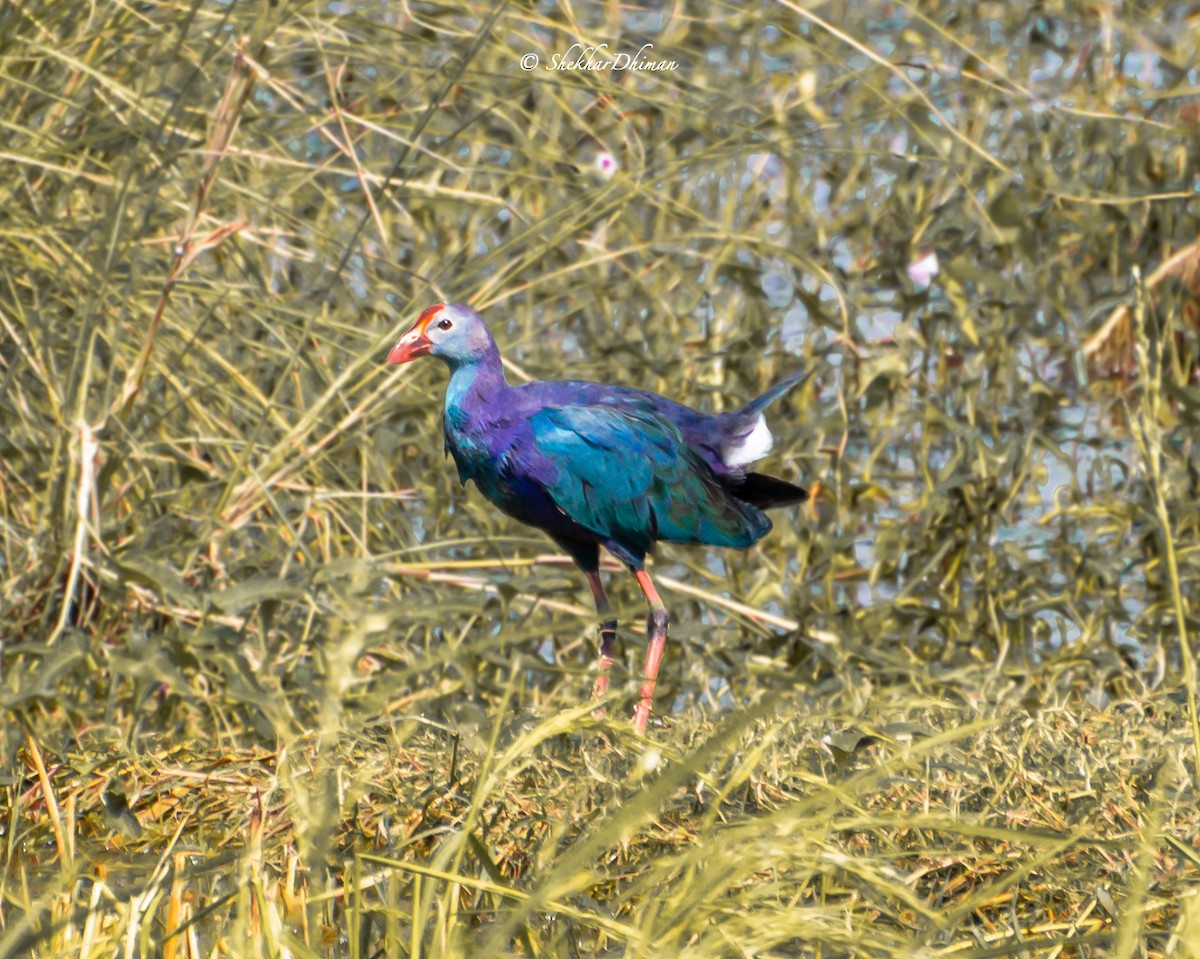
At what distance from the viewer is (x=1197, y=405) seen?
3.82 meters

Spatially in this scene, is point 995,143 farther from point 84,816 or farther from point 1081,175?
point 84,816

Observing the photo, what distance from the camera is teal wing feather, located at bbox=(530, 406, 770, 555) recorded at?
281 centimetres

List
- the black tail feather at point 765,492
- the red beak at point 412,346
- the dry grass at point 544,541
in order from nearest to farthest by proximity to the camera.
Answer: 1. the dry grass at point 544,541
2. the red beak at point 412,346
3. the black tail feather at point 765,492

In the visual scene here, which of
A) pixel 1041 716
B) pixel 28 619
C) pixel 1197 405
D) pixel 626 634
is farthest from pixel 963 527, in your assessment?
pixel 28 619

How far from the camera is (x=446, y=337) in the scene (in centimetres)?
279

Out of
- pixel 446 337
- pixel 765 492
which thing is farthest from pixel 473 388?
pixel 765 492

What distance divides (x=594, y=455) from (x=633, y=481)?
0.09 m

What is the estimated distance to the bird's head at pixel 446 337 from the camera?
110 inches

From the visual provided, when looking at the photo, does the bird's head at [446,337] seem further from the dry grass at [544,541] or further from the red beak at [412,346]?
the dry grass at [544,541]

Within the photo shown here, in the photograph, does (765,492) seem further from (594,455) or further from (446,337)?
(446,337)

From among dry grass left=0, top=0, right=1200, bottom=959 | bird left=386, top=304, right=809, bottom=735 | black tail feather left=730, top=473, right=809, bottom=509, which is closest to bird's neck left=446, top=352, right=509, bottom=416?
bird left=386, top=304, right=809, bottom=735

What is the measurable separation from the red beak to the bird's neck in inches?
2.8

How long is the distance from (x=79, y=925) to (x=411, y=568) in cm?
134

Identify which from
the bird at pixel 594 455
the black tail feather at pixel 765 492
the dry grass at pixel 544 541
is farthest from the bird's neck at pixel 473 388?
the black tail feather at pixel 765 492
